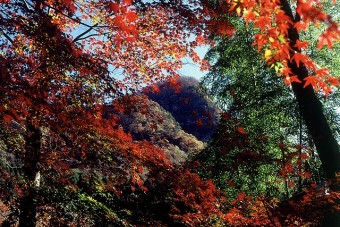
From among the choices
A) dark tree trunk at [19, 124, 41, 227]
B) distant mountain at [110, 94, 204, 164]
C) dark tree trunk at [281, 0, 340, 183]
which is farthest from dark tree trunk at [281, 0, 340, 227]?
distant mountain at [110, 94, 204, 164]

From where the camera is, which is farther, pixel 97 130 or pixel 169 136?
pixel 169 136

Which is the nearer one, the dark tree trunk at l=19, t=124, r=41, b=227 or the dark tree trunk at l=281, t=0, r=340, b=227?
the dark tree trunk at l=281, t=0, r=340, b=227

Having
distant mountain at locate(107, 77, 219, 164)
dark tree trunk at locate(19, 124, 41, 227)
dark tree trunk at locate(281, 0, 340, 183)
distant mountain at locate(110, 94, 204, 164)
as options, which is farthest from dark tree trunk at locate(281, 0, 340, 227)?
distant mountain at locate(110, 94, 204, 164)

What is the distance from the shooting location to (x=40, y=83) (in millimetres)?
6754

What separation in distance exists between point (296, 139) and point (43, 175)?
10.5 metres

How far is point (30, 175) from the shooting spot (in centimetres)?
687

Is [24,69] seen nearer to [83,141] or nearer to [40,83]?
[40,83]

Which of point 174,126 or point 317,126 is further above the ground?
point 174,126

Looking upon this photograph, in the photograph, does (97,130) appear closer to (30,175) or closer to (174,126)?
(30,175)

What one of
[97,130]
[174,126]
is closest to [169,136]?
[174,126]

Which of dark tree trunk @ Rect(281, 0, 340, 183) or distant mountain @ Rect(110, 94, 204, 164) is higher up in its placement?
distant mountain @ Rect(110, 94, 204, 164)

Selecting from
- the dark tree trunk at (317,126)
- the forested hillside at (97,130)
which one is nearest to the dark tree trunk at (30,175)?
the forested hillside at (97,130)

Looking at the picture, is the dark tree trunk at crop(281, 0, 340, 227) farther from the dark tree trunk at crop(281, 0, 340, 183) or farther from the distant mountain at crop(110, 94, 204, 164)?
the distant mountain at crop(110, 94, 204, 164)

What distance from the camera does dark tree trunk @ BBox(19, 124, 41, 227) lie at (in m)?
6.24
